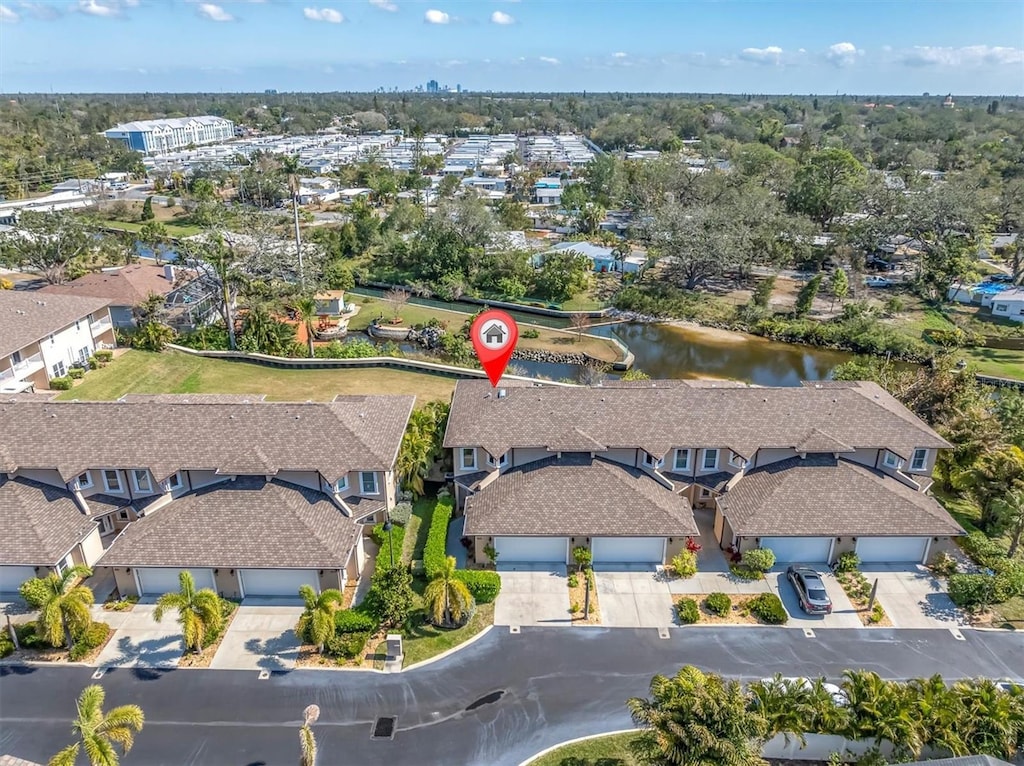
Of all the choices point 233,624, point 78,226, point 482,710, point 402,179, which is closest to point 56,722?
point 233,624

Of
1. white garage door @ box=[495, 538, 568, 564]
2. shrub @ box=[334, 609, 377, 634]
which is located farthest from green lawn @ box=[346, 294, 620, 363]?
shrub @ box=[334, 609, 377, 634]

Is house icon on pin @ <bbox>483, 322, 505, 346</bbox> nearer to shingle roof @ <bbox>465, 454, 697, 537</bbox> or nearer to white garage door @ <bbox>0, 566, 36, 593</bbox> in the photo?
shingle roof @ <bbox>465, 454, 697, 537</bbox>

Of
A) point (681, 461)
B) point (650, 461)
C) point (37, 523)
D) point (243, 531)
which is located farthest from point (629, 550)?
point (37, 523)

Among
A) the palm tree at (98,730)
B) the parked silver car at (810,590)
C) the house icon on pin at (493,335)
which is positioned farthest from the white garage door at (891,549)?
the palm tree at (98,730)

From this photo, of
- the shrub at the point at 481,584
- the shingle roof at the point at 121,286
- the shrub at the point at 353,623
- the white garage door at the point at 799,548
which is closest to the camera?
the shrub at the point at 353,623

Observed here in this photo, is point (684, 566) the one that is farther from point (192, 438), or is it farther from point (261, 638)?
point (192, 438)

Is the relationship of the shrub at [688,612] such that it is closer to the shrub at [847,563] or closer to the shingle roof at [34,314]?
the shrub at [847,563]

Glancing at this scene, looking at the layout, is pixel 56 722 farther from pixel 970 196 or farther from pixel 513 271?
pixel 970 196
